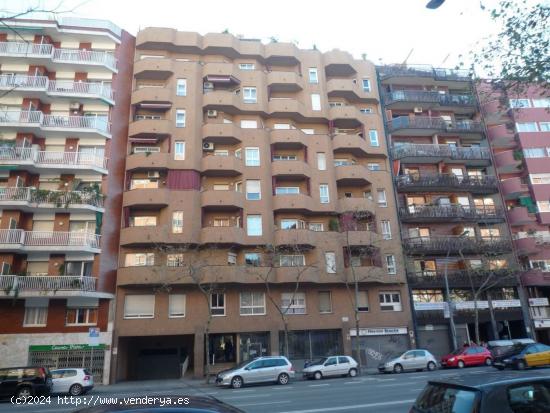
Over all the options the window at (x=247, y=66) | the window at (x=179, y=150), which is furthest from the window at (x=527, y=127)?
the window at (x=179, y=150)

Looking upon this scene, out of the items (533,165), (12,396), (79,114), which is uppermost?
(79,114)

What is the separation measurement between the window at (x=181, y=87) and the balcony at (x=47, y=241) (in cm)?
1316

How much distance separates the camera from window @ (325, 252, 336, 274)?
29.8m

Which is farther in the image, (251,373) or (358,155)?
(358,155)

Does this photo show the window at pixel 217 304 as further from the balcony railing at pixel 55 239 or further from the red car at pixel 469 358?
the red car at pixel 469 358

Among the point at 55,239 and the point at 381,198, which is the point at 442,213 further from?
the point at 55,239

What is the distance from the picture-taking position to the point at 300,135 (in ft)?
107

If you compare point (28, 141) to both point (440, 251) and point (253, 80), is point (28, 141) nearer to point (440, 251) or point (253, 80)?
point (253, 80)

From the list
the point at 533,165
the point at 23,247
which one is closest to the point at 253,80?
the point at 23,247

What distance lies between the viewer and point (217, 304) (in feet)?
91.5

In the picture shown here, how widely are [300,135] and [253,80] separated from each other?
655cm

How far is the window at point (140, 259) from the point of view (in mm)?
27438

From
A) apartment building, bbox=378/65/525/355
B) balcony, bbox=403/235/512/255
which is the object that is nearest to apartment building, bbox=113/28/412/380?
balcony, bbox=403/235/512/255

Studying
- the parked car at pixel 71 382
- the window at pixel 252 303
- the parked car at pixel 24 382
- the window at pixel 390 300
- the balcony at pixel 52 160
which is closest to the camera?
the parked car at pixel 24 382
